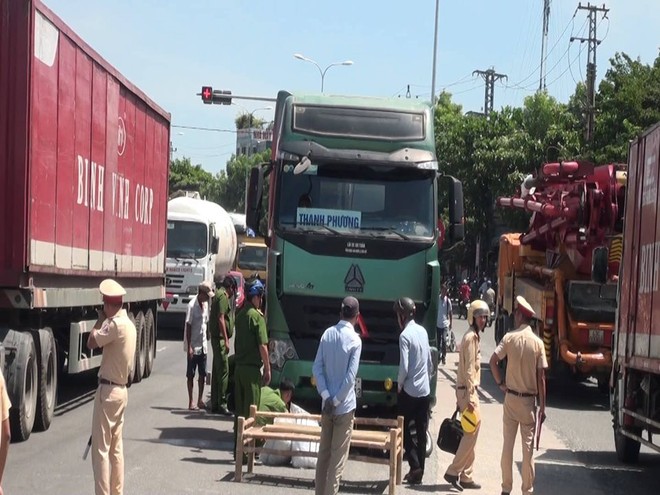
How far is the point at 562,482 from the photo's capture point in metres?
12.7

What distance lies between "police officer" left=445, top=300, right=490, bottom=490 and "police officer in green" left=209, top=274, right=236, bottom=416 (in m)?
4.04

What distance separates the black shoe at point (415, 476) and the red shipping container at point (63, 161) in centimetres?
441

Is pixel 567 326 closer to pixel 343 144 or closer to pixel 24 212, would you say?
pixel 343 144

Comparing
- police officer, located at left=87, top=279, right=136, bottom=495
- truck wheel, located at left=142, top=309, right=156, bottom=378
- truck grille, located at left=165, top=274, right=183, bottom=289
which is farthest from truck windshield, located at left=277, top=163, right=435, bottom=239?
truck grille, located at left=165, top=274, right=183, bottom=289

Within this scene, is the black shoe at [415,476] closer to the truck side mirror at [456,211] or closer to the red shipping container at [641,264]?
the red shipping container at [641,264]

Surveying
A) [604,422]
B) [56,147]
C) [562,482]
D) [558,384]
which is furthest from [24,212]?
[558,384]

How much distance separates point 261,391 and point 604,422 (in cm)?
716

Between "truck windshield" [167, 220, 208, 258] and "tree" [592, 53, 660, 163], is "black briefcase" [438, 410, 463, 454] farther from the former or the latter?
"tree" [592, 53, 660, 163]

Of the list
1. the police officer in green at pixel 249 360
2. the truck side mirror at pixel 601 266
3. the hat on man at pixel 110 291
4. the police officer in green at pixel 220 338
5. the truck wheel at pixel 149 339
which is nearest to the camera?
the hat on man at pixel 110 291

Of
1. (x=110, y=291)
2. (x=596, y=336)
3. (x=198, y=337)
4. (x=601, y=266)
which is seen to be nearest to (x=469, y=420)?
(x=601, y=266)

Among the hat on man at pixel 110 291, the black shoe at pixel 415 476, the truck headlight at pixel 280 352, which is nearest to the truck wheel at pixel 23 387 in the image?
the truck headlight at pixel 280 352

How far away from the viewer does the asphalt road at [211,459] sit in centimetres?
1120

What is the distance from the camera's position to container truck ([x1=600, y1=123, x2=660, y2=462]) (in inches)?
476

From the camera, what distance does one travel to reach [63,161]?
14.4 m
